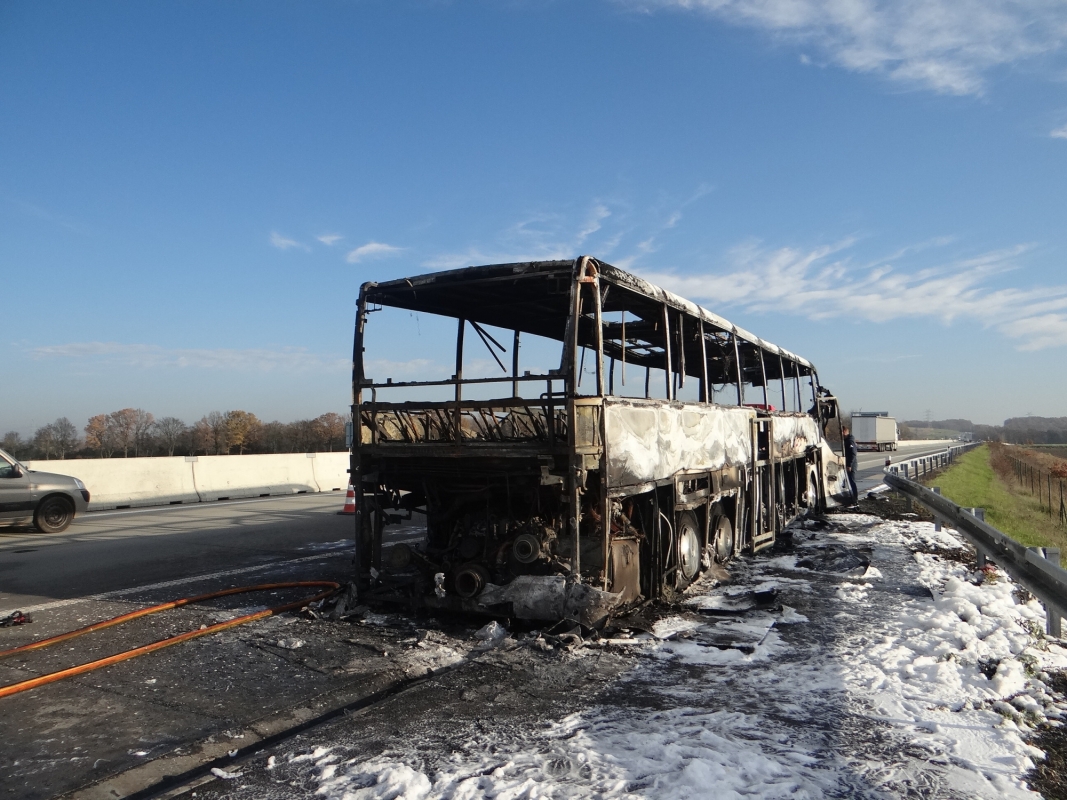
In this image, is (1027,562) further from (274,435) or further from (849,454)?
(274,435)

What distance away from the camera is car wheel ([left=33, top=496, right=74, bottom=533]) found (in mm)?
13102

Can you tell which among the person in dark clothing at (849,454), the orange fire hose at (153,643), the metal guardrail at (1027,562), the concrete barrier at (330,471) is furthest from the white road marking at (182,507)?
the metal guardrail at (1027,562)

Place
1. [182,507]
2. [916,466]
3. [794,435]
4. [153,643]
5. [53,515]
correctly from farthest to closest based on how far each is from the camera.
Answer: [916,466], [182,507], [53,515], [794,435], [153,643]

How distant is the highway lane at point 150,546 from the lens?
28.1 feet

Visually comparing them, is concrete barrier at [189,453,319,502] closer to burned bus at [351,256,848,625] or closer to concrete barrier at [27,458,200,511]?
concrete barrier at [27,458,200,511]

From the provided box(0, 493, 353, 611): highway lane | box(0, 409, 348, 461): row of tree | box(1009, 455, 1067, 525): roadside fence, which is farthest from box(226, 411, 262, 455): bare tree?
box(1009, 455, 1067, 525): roadside fence

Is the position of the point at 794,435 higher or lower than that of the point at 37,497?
higher

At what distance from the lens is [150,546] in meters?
11.1

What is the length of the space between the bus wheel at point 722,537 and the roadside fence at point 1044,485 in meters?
18.7

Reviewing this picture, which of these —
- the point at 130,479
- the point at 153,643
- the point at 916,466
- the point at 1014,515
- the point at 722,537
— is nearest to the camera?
the point at 153,643

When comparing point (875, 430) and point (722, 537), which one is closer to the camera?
point (722, 537)

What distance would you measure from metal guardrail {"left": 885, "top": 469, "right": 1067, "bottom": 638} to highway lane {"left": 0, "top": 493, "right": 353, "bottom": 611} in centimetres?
851

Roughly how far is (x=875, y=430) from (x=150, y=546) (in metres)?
57.2

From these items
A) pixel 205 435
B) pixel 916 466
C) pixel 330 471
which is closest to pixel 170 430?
pixel 205 435
